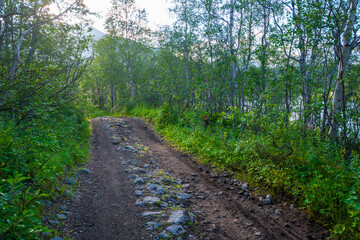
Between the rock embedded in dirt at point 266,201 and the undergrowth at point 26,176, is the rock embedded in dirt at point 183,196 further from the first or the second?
the undergrowth at point 26,176

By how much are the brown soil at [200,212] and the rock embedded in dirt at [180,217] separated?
0.80ft

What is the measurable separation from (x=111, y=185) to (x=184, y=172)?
8.82 ft

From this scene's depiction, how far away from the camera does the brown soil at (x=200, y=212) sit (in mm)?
4172

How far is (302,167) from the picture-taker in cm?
554

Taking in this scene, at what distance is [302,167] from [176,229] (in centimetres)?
368

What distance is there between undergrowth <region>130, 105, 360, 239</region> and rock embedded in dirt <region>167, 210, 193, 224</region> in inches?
102

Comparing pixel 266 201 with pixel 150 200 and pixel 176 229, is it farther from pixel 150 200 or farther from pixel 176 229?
pixel 150 200

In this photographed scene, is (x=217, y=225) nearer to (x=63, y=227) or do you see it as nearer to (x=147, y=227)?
(x=147, y=227)

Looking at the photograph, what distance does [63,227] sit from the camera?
404 centimetres

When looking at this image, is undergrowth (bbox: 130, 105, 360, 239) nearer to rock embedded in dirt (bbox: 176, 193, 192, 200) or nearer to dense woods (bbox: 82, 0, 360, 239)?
dense woods (bbox: 82, 0, 360, 239)

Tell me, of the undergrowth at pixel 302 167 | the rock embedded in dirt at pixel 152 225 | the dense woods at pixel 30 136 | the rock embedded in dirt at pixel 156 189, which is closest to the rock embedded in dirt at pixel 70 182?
the dense woods at pixel 30 136

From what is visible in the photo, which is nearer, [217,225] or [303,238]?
[303,238]

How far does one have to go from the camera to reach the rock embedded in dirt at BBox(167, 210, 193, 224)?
14.6 feet

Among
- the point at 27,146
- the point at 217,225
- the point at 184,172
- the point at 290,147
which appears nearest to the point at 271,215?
the point at 217,225
